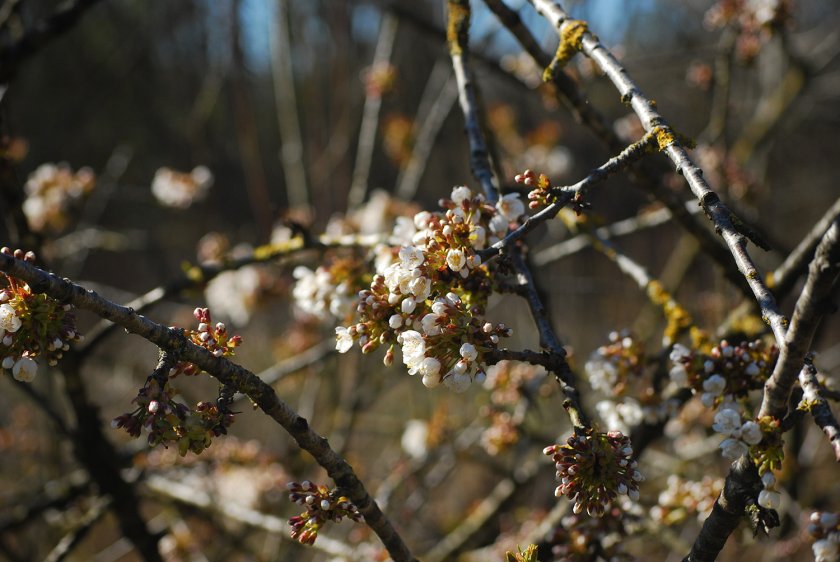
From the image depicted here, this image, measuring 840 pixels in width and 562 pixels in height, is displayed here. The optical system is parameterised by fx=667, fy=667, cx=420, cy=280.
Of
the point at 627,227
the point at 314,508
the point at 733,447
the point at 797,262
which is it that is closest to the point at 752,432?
the point at 733,447

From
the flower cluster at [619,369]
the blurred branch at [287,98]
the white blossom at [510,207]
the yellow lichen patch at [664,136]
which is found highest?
the blurred branch at [287,98]

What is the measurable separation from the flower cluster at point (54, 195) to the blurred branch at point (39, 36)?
93 centimetres

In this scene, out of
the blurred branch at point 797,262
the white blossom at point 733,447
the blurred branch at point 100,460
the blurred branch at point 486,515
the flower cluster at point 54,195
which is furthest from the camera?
the flower cluster at point 54,195

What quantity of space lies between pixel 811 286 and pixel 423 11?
4.67 meters

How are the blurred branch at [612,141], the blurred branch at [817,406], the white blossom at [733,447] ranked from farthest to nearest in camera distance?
the blurred branch at [612,141] → the white blossom at [733,447] → the blurred branch at [817,406]

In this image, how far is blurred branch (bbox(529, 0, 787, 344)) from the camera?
92 cm

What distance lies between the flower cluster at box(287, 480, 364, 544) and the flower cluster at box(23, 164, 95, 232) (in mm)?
2387

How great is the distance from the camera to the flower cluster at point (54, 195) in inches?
118

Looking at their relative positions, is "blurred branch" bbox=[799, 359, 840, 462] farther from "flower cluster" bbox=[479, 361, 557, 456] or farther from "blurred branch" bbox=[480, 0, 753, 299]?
"flower cluster" bbox=[479, 361, 557, 456]

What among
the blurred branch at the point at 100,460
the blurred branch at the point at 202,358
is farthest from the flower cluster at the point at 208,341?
the blurred branch at the point at 100,460

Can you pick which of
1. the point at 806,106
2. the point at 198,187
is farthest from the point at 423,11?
the point at 806,106

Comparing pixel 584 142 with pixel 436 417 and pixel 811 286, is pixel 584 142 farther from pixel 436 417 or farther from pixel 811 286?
pixel 811 286

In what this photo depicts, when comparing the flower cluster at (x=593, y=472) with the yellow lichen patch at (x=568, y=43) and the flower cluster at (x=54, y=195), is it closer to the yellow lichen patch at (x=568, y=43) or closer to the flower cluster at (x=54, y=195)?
the yellow lichen patch at (x=568, y=43)

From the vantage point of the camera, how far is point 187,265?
6.50 ft
